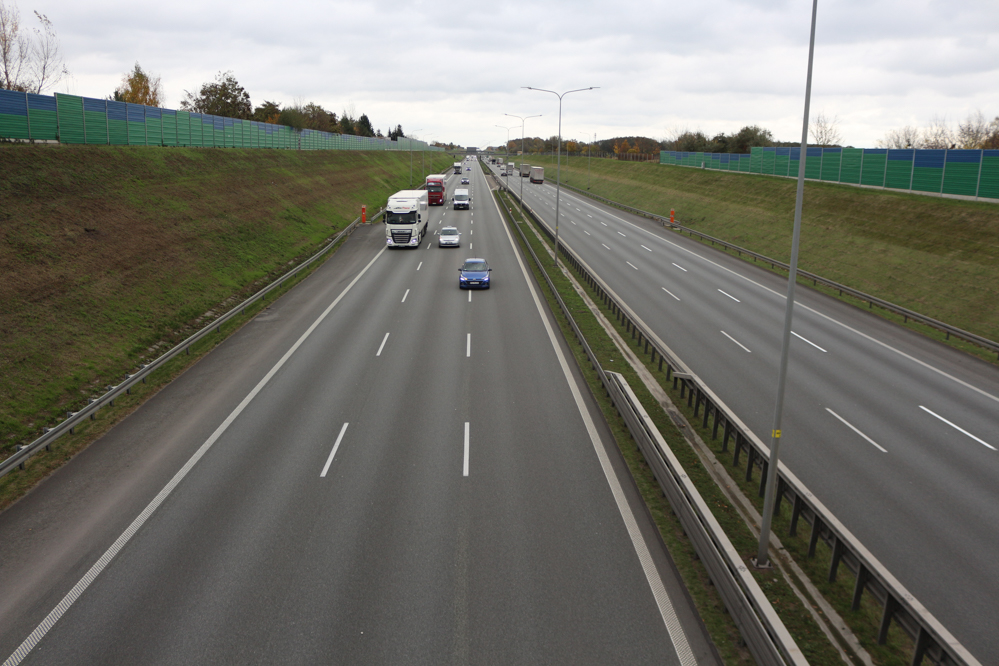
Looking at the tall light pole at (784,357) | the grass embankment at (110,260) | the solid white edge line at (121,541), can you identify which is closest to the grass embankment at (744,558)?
the tall light pole at (784,357)

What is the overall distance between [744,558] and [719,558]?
1.58 meters

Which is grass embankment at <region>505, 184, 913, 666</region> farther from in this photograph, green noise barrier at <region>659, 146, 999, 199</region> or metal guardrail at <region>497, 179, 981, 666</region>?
green noise barrier at <region>659, 146, 999, 199</region>

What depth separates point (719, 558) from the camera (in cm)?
991

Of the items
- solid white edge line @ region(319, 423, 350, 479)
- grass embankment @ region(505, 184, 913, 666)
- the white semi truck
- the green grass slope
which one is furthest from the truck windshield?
solid white edge line @ region(319, 423, 350, 479)

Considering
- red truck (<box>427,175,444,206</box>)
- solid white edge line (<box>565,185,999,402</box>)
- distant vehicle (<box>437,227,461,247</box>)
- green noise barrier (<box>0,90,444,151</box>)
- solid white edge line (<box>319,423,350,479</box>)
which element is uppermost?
green noise barrier (<box>0,90,444,151</box>)

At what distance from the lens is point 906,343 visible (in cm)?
2530

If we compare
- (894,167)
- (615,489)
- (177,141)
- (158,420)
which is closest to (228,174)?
(177,141)

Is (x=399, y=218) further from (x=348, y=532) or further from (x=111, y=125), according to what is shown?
(x=348, y=532)

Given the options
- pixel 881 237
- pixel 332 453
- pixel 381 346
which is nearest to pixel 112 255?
pixel 381 346

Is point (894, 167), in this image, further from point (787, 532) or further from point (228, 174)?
point (228, 174)

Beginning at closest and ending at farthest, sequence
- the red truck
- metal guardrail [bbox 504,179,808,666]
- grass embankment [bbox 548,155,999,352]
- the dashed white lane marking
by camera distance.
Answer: metal guardrail [bbox 504,179,808,666], grass embankment [bbox 548,155,999,352], the dashed white lane marking, the red truck

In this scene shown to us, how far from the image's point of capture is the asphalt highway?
29.9 ft

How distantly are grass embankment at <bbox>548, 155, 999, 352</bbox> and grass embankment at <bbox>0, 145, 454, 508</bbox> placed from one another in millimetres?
32209

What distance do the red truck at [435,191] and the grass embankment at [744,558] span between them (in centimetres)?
6074
